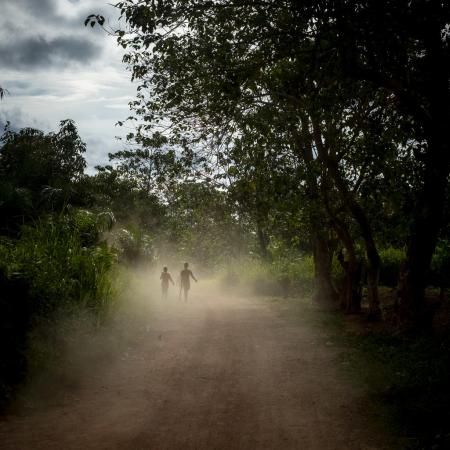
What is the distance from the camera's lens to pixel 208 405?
21.4ft

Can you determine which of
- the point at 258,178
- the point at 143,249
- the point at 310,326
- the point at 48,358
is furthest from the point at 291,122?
the point at 143,249

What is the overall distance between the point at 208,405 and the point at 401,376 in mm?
3169

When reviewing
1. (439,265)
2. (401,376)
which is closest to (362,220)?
(401,376)

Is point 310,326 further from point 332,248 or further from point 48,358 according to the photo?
point 48,358

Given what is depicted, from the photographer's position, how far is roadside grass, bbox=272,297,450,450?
5406 millimetres

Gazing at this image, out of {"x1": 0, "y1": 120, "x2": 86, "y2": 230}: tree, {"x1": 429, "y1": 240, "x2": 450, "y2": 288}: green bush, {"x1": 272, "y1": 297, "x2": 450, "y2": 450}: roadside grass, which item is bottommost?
{"x1": 272, "y1": 297, "x2": 450, "y2": 450}: roadside grass

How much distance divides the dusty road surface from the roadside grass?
0.26 meters

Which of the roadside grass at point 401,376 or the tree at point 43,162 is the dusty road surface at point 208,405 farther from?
the tree at point 43,162

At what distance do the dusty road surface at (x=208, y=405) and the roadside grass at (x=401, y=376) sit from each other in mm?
260

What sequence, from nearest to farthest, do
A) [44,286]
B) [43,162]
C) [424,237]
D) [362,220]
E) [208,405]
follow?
[208,405], [44,286], [424,237], [362,220], [43,162]

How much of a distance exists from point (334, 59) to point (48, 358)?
23.7 ft

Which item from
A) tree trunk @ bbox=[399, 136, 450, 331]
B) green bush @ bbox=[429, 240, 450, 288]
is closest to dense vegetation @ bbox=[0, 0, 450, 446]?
tree trunk @ bbox=[399, 136, 450, 331]

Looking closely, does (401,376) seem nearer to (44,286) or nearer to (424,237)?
(424,237)

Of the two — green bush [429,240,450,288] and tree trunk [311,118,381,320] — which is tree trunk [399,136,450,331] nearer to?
tree trunk [311,118,381,320]
